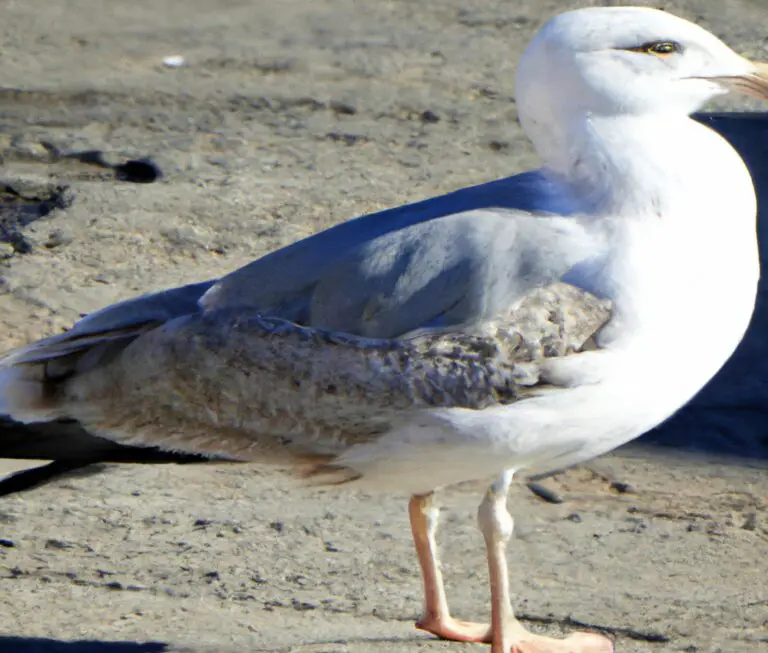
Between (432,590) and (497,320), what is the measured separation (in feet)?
2.42

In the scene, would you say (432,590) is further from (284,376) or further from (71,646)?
(71,646)

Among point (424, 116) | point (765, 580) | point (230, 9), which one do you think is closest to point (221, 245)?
point (424, 116)

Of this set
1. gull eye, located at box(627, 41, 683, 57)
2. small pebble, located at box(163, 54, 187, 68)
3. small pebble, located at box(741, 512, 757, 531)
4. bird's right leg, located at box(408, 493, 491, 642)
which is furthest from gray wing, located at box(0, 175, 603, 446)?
small pebble, located at box(163, 54, 187, 68)

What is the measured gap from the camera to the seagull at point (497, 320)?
2.84 metres

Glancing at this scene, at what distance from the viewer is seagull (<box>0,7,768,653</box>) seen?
2.84m

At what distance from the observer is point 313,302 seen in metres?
2.97

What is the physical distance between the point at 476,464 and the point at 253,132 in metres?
3.94

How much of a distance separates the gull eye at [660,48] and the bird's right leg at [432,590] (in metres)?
1.04

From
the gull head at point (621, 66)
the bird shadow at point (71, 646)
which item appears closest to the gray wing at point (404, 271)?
the gull head at point (621, 66)

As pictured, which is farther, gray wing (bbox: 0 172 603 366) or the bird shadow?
the bird shadow

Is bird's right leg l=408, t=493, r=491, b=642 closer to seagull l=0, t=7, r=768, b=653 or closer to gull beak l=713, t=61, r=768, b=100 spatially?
seagull l=0, t=7, r=768, b=653

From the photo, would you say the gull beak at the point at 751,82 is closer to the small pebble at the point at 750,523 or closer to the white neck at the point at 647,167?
the white neck at the point at 647,167

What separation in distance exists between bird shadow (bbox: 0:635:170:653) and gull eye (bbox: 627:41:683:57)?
1.56 m

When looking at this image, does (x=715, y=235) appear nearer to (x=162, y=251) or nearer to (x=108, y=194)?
(x=162, y=251)
